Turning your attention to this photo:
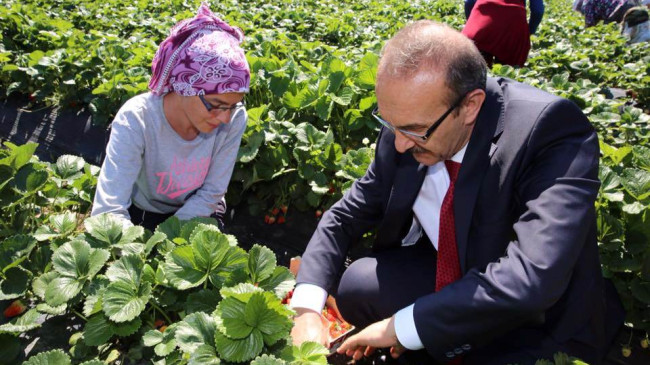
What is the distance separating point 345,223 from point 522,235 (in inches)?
29.1

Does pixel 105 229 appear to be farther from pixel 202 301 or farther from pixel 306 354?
pixel 306 354

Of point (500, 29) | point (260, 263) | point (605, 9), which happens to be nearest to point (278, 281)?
point (260, 263)

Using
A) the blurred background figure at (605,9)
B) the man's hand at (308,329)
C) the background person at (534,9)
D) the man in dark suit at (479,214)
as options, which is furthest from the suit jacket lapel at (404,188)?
the blurred background figure at (605,9)

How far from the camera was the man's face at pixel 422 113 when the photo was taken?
144 cm

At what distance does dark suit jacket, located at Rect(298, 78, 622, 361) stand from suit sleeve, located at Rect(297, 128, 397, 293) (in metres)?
0.01

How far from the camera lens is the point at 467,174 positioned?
63.1 inches

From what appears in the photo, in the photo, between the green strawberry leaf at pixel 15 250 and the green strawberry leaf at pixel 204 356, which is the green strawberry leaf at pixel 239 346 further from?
the green strawberry leaf at pixel 15 250

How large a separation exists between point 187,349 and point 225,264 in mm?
295

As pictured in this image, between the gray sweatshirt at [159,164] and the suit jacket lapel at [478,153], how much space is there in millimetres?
1238

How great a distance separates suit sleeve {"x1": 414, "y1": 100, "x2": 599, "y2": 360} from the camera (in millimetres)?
1382

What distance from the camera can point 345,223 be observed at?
1.98m

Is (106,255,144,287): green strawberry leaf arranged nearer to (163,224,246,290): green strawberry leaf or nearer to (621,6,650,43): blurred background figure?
(163,224,246,290): green strawberry leaf

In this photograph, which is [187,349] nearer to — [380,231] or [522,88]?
[380,231]

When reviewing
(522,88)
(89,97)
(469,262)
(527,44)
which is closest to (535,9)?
(527,44)
